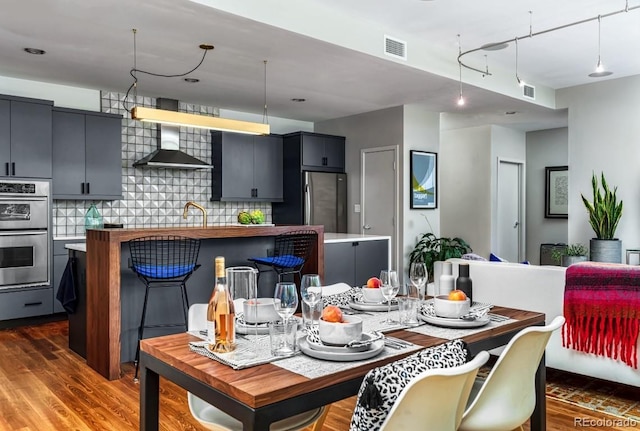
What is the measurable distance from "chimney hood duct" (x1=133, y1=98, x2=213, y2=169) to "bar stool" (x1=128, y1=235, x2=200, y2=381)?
212 cm

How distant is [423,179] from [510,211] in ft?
8.55

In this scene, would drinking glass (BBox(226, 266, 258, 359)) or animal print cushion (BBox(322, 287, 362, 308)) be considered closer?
drinking glass (BBox(226, 266, 258, 359))

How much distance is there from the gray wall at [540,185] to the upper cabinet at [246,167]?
4.43m

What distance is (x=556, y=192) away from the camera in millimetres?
8344

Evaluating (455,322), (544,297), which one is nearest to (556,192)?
(544,297)

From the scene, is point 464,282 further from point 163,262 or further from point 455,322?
point 163,262

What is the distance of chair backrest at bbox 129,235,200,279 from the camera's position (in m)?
3.45

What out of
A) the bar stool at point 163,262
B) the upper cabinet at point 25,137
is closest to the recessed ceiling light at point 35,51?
the upper cabinet at point 25,137

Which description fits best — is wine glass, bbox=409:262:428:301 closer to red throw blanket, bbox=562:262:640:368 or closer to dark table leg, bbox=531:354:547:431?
dark table leg, bbox=531:354:547:431

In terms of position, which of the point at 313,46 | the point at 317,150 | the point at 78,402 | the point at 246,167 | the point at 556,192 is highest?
the point at 313,46

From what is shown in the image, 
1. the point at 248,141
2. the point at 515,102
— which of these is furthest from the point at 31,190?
the point at 515,102

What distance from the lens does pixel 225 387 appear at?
128 cm

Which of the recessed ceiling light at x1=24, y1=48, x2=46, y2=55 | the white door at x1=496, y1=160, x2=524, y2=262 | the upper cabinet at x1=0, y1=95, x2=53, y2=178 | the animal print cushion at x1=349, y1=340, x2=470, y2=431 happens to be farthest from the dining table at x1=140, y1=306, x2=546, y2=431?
the white door at x1=496, y1=160, x2=524, y2=262

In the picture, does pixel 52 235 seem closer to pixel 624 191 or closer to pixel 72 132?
pixel 72 132
